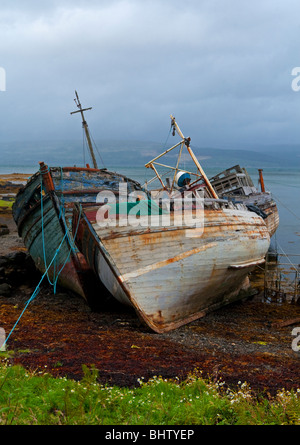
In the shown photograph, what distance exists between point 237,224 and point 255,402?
22.7 feet

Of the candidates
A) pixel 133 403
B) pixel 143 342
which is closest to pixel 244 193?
pixel 143 342

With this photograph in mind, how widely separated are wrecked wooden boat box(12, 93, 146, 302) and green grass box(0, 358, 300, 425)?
6.14 meters

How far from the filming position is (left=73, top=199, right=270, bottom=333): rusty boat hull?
9.76 meters

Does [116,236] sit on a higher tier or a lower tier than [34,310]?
higher

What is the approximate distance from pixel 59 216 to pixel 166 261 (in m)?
4.11

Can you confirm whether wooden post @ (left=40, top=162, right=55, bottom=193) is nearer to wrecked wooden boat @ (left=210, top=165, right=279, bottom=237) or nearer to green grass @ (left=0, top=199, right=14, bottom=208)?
wrecked wooden boat @ (left=210, top=165, right=279, bottom=237)

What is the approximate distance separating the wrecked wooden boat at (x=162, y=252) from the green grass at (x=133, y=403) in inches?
153

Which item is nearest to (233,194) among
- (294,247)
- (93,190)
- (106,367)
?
(294,247)

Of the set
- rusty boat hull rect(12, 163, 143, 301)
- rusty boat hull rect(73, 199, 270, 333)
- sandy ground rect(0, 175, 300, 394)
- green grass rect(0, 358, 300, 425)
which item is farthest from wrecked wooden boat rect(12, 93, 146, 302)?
green grass rect(0, 358, 300, 425)

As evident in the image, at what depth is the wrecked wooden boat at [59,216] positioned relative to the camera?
1223cm

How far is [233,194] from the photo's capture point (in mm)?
25953
